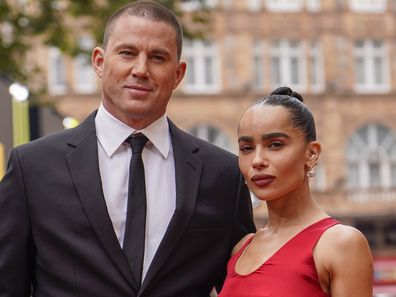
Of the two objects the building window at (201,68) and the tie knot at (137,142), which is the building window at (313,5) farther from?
the tie knot at (137,142)

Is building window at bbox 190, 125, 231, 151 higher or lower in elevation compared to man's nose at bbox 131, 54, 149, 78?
lower

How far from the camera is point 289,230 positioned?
405cm

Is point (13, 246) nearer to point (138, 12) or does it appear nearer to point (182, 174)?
point (182, 174)

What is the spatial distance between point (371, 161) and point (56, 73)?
10.5 meters

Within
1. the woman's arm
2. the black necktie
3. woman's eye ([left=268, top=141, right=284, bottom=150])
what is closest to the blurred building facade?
the black necktie

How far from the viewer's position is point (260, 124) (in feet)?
13.2

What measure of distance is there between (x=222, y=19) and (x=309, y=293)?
119 feet

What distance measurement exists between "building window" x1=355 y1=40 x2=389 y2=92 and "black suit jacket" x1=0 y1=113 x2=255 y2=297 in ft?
119

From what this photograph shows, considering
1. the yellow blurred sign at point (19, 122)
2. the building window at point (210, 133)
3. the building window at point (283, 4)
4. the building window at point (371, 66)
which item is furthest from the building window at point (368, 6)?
the yellow blurred sign at point (19, 122)

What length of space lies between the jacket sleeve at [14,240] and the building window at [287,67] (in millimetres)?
35239

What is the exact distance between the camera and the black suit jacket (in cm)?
417

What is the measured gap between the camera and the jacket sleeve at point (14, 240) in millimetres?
4223

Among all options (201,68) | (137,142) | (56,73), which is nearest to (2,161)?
(137,142)

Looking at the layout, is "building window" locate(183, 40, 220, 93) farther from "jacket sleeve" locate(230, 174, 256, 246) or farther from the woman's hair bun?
the woman's hair bun
